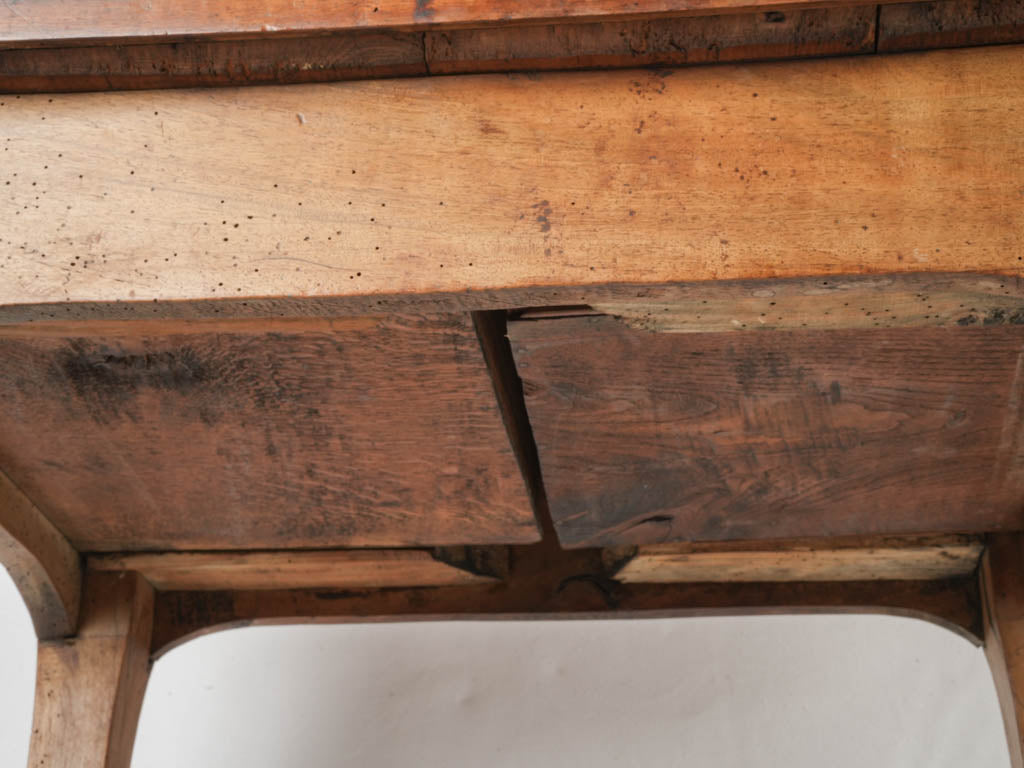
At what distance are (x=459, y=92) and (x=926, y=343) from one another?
2.06 feet

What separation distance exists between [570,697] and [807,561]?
1.01m

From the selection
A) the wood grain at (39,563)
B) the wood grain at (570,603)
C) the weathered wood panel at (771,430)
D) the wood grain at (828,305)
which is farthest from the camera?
the wood grain at (570,603)

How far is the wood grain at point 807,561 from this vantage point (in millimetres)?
1808

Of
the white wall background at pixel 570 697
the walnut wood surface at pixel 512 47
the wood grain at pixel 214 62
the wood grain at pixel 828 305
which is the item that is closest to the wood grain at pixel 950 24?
the walnut wood surface at pixel 512 47

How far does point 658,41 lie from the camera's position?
121 centimetres

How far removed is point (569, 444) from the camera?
4.98 feet

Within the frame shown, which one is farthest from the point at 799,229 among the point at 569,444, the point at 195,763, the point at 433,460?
the point at 195,763

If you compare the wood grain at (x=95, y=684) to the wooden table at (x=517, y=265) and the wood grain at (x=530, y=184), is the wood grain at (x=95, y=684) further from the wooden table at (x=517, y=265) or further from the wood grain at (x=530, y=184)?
the wood grain at (x=530, y=184)

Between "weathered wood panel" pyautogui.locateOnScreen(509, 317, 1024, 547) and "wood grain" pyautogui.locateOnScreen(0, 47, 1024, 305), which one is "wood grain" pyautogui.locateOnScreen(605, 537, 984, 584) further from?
"wood grain" pyautogui.locateOnScreen(0, 47, 1024, 305)

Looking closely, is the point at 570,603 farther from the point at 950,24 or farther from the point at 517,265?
the point at 950,24

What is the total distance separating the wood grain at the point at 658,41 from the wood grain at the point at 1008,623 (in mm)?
938

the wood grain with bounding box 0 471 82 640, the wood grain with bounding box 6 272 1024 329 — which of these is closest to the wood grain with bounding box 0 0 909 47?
the wood grain with bounding box 6 272 1024 329

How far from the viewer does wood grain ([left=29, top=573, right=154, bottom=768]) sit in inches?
71.6

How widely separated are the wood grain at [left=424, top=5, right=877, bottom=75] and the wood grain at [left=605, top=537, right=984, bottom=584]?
866mm
